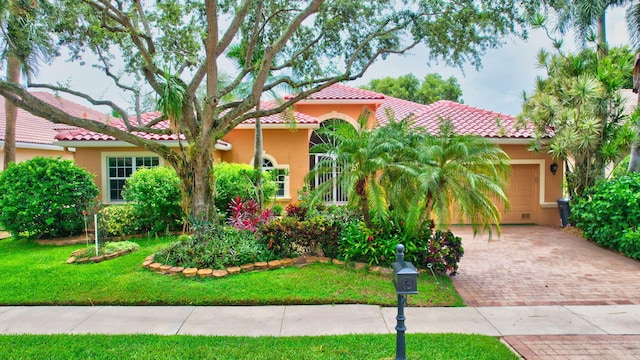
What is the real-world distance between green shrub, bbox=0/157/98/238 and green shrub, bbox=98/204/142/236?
0.66 meters

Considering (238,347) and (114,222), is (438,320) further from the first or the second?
(114,222)

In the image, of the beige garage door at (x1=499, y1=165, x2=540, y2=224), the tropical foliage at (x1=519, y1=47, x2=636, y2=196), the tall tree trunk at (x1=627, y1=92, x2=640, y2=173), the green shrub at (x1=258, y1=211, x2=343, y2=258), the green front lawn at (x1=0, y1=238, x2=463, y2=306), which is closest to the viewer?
Answer: the green front lawn at (x1=0, y1=238, x2=463, y2=306)

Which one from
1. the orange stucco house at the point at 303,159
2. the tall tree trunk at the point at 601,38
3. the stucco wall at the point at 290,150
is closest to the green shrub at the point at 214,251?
the orange stucco house at the point at 303,159

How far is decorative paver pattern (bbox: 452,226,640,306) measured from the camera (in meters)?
6.66

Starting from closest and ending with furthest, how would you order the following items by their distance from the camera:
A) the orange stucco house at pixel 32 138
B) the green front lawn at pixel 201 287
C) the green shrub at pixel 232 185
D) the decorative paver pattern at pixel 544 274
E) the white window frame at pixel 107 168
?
the green front lawn at pixel 201 287, the decorative paver pattern at pixel 544 274, the green shrub at pixel 232 185, the white window frame at pixel 107 168, the orange stucco house at pixel 32 138

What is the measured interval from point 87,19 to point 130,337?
8.73m

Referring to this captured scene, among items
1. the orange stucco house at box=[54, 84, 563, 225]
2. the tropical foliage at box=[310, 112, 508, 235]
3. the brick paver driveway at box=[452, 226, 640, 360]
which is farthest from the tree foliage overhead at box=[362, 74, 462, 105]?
the tropical foliage at box=[310, 112, 508, 235]

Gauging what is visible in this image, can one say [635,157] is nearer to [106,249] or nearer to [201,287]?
[201,287]

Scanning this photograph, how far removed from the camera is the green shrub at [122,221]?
10.8 m

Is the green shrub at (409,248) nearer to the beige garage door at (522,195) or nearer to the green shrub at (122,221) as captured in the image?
the green shrub at (122,221)

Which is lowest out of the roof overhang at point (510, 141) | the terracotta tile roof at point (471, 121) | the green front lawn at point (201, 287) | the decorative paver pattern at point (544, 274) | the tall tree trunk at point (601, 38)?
the decorative paver pattern at point (544, 274)

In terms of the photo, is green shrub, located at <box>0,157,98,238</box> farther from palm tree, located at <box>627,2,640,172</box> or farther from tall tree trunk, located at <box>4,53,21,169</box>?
palm tree, located at <box>627,2,640,172</box>

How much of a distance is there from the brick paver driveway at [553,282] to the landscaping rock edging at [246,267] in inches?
79.3

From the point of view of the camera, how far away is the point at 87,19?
9664 millimetres
